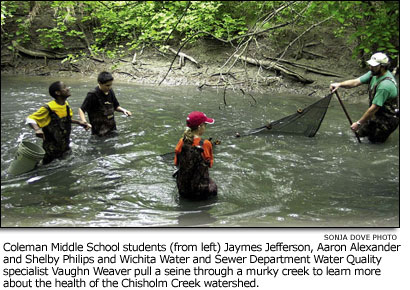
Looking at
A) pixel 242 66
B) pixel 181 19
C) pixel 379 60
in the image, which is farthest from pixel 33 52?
pixel 379 60

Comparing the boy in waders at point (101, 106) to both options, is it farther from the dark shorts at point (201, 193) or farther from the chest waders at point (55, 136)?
the dark shorts at point (201, 193)

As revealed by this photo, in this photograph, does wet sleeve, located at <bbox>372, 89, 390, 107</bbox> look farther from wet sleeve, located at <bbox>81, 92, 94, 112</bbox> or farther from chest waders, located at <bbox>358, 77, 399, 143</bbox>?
wet sleeve, located at <bbox>81, 92, 94, 112</bbox>

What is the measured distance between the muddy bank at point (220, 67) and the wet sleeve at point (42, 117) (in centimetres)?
715

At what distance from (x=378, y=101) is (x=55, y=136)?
16.9ft

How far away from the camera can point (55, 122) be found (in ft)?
15.6

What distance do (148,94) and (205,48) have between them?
13.6 ft

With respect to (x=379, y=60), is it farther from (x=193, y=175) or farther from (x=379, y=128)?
(x=193, y=175)

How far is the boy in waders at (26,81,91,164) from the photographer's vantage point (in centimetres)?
461

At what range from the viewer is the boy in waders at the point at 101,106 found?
18.7ft

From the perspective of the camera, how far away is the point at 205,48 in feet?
44.8

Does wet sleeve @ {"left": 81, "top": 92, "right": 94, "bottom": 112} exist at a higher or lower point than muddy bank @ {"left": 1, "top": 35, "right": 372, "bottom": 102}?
lower

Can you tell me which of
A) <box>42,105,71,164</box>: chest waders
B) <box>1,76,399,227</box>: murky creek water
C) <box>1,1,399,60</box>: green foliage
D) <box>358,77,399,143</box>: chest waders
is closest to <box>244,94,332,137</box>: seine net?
<box>1,76,399,227</box>: murky creek water

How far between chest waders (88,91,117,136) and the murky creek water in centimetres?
20

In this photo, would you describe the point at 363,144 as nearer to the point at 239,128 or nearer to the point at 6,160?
the point at 239,128
